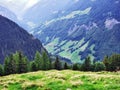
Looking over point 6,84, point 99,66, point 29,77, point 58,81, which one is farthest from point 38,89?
point 99,66

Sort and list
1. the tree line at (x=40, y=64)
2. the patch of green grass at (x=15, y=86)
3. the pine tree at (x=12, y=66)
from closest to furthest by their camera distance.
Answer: the patch of green grass at (x=15, y=86) → the pine tree at (x=12, y=66) → the tree line at (x=40, y=64)

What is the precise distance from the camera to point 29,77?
44.6m

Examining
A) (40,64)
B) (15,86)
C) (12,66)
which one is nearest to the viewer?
(15,86)

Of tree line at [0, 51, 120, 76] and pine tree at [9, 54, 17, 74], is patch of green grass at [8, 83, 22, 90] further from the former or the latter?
pine tree at [9, 54, 17, 74]

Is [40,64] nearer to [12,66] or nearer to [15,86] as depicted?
[12,66]

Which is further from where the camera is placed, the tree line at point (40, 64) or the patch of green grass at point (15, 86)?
the tree line at point (40, 64)

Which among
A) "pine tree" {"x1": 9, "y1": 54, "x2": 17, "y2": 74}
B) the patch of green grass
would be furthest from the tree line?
the patch of green grass

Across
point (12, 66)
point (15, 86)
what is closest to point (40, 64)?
point (12, 66)

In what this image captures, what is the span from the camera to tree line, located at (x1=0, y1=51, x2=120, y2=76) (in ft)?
400

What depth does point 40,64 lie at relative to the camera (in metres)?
133

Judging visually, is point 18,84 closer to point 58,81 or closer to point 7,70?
point 58,81

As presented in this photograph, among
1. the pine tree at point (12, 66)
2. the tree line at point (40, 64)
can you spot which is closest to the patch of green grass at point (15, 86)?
the tree line at point (40, 64)

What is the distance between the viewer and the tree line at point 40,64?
122000 mm

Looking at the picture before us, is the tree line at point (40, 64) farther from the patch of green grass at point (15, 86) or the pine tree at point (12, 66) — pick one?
the patch of green grass at point (15, 86)
